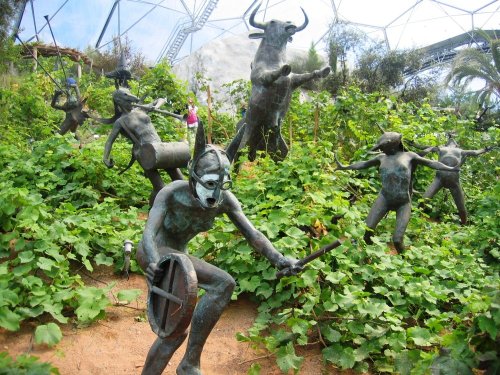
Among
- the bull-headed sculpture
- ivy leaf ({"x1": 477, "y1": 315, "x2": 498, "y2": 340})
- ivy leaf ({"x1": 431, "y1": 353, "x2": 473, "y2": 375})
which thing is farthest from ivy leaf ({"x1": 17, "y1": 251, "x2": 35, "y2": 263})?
the bull-headed sculpture

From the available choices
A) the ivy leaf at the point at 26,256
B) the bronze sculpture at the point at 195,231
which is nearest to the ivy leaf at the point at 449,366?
the bronze sculpture at the point at 195,231

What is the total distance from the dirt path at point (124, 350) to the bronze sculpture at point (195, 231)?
85cm

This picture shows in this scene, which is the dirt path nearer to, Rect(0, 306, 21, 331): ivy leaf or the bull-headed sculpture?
Rect(0, 306, 21, 331): ivy leaf

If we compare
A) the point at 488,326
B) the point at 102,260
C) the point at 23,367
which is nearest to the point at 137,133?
the point at 102,260

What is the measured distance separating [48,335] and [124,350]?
73 centimetres

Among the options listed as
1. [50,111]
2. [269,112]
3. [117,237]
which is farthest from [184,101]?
[117,237]

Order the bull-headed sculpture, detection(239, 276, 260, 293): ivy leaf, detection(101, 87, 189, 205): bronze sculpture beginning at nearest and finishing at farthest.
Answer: detection(239, 276, 260, 293): ivy leaf → detection(101, 87, 189, 205): bronze sculpture → the bull-headed sculpture

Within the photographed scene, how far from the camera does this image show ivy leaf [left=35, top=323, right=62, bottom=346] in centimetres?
383

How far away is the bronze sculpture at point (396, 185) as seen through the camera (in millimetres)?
6427

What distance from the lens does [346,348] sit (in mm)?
4223

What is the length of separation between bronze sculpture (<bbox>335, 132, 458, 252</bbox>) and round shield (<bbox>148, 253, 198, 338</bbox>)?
3.83 meters

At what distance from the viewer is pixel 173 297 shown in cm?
292

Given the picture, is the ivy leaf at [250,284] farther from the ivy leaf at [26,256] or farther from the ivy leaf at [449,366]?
the ivy leaf at [449,366]

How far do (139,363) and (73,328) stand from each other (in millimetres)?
767
